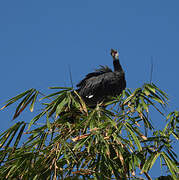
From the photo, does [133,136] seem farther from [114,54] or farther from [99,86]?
[114,54]

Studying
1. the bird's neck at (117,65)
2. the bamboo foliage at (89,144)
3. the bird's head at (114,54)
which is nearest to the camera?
the bamboo foliage at (89,144)

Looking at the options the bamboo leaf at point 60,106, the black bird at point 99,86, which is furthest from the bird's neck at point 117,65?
the bamboo leaf at point 60,106

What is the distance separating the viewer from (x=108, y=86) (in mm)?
7984

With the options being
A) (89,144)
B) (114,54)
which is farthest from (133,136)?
(114,54)

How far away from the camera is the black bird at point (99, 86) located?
25.9 feet

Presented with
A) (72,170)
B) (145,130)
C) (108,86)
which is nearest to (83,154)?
(72,170)

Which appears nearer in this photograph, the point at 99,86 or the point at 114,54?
the point at 99,86

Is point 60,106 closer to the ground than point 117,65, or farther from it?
closer to the ground

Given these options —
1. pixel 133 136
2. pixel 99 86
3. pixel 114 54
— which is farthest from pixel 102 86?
pixel 133 136

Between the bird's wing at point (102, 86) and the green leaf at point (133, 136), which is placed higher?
the bird's wing at point (102, 86)

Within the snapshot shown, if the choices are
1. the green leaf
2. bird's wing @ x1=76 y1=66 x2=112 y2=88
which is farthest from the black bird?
the green leaf

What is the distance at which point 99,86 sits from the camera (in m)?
7.95

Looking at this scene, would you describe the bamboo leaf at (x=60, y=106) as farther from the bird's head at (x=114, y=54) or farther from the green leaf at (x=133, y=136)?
the bird's head at (x=114, y=54)

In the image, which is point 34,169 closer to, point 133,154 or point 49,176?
point 49,176
